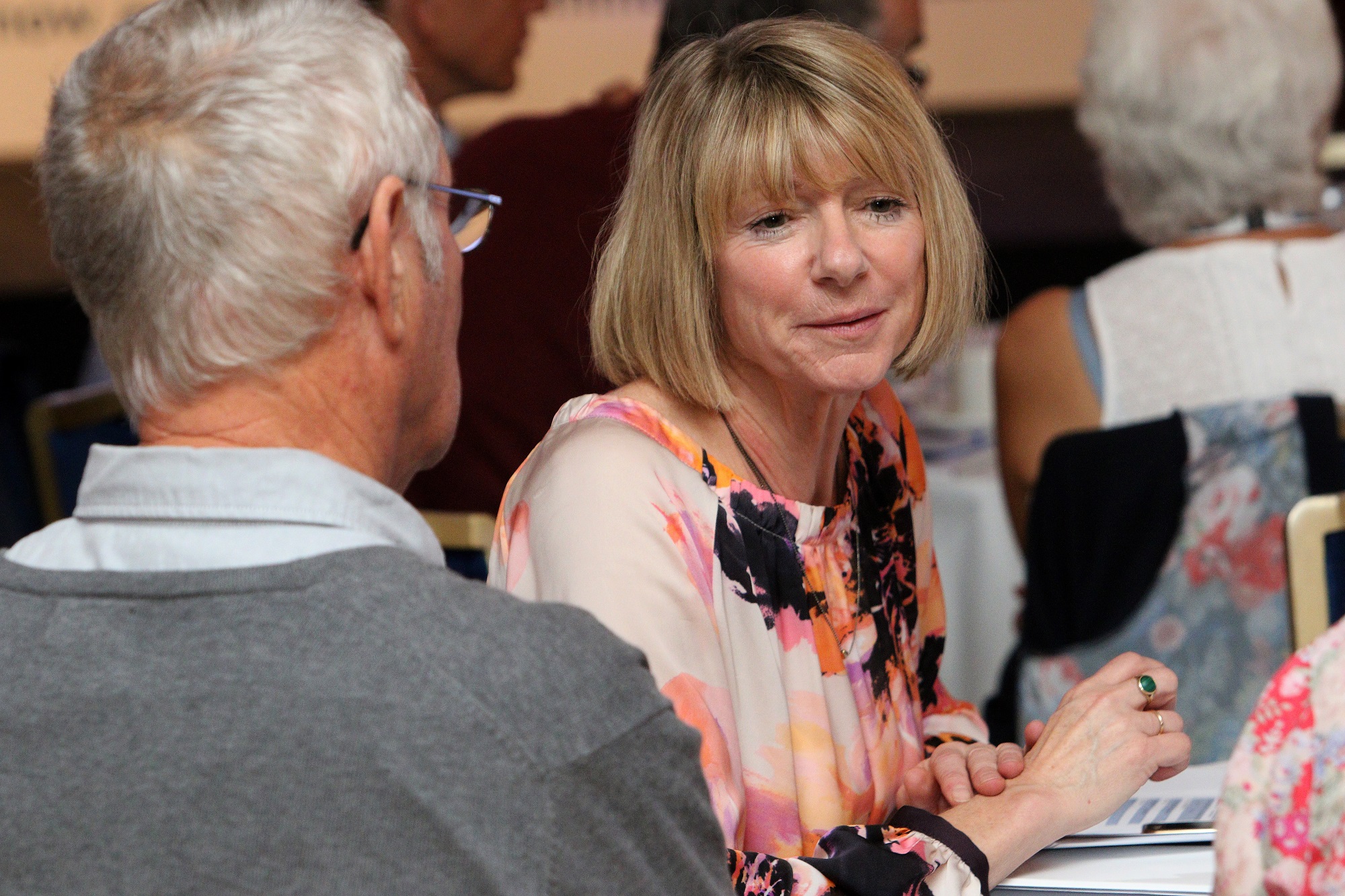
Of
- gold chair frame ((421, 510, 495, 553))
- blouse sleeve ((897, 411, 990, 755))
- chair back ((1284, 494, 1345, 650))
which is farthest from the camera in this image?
gold chair frame ((421, 510, 495, 553))

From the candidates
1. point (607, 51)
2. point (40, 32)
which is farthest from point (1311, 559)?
point (40, 32)

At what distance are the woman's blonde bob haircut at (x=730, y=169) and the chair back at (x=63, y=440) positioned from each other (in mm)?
1367

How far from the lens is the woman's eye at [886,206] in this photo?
1.42 m

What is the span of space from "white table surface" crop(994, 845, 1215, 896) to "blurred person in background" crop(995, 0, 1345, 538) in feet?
3.87

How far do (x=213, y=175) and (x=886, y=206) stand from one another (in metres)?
0.74

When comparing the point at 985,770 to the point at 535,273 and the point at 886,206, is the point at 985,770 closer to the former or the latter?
the point at 886,206

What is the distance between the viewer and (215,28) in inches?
37.3

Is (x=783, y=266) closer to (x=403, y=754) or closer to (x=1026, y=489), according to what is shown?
(x=403, y=754)

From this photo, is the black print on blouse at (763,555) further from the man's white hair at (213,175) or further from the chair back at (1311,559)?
the chair back at (1311,559)

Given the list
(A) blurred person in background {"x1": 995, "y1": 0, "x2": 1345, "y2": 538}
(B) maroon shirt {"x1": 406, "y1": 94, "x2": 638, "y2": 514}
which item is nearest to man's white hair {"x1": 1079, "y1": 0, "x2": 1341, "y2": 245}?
(A) blurred person in background {"x1": 995, "y1": 0, "x2": 1345, "y2": 538}

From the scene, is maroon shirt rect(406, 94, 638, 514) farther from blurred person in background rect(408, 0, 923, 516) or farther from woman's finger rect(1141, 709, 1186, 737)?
woman's finger rect(1141, 709, 1186, 737)

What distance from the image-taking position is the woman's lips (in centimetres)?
141

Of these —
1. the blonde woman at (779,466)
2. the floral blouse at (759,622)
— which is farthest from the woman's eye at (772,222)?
the floral blouse at (759,622)

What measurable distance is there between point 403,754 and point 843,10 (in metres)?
1.70
